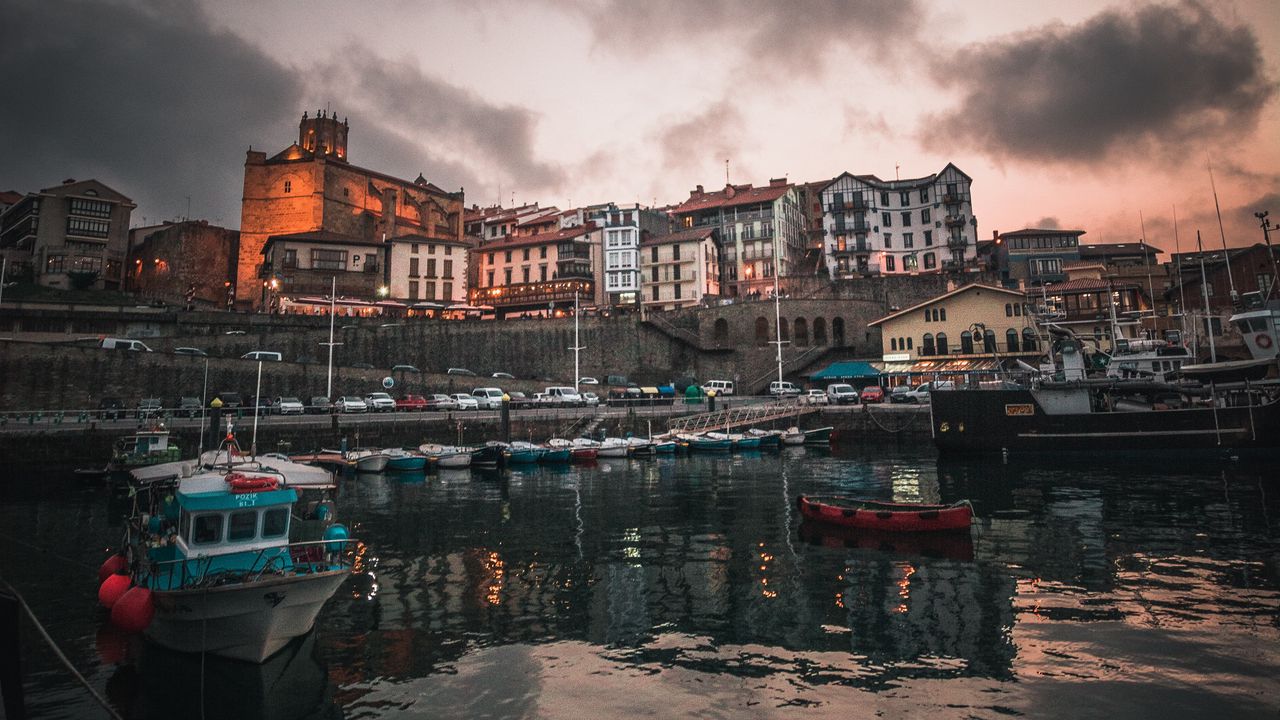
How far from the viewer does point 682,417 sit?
5597 cm

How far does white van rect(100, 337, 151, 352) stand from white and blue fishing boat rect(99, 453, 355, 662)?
43840 millimetres

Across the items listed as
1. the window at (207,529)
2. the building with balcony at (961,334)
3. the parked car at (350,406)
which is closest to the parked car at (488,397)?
the parked car at (350,406)

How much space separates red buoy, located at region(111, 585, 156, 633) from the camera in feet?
41.5

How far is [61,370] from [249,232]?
2020 inches

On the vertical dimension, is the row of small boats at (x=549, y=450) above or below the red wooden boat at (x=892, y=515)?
above

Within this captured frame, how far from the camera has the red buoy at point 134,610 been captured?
41.5 feet

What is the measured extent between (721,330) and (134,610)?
66.9 metres

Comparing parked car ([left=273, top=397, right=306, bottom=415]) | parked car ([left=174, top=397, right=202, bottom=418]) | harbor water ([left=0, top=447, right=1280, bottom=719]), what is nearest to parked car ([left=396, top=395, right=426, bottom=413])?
parked car ([left=273, top=397, right=306, bottom=415])

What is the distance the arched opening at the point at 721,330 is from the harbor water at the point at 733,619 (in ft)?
160

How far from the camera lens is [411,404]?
168 ft

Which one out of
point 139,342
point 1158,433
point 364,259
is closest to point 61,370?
point 139,342

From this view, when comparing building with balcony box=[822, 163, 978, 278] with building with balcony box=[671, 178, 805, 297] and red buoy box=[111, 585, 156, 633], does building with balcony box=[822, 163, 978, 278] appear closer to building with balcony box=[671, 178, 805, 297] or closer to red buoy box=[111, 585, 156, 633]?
building with balcony box=[671, 178, 805, 297]

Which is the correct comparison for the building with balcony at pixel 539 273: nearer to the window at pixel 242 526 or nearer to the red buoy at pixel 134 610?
the window at pixel 242 526

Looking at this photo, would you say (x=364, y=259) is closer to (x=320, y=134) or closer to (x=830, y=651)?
(x=320, y=134)
